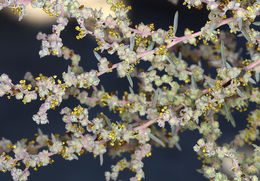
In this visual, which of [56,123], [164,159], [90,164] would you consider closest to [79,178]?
[90,164]

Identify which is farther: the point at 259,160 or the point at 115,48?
the point at 259,160

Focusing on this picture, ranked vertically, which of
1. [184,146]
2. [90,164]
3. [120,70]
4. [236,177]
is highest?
[184,146]

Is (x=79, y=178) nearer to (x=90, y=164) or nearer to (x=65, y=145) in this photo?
(x=90, y=164)

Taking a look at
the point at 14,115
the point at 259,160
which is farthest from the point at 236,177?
the point at 14,115

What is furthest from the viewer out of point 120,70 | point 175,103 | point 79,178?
point 79,178

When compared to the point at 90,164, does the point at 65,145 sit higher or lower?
lower

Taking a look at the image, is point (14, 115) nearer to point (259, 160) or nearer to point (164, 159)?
point (164, 159)

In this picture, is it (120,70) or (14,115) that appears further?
(14,115)

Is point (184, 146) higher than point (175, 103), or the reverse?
point (184, 146)

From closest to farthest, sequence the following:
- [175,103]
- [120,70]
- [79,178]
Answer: [120,70] < [175,103] < [79,178]
